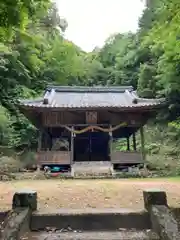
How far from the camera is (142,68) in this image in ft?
76.7

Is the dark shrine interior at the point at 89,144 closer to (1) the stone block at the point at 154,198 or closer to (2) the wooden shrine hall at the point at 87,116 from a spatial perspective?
(2) the wooden shrine hall at the point at 87,116

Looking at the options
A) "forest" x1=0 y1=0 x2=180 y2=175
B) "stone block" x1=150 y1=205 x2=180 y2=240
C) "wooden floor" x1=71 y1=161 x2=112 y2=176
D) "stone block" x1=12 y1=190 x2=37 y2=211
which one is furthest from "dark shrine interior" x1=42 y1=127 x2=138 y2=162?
"stone block" x1=150 y1=205 x2=180 y2=240

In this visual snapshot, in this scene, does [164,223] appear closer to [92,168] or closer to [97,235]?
[97,235]

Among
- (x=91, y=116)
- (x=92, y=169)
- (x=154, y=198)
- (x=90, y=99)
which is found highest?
(x=90, y=99)

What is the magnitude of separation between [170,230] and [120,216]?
764 mm

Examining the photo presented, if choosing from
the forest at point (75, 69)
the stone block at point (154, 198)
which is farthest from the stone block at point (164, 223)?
the forest at point (75, 69)

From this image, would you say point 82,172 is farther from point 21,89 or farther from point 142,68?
point 142,68

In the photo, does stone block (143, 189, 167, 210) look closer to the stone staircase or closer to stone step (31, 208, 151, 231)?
stone step (31, 208, 151, 231)

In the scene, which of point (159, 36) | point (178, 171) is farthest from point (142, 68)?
point (159, 36)

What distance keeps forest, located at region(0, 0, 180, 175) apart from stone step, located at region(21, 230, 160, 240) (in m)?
2.87

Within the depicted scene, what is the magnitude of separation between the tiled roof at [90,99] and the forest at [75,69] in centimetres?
214

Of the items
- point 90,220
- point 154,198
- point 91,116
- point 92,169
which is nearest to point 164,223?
point 154,198

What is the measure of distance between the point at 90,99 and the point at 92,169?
177 inches

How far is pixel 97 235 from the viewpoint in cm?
356
